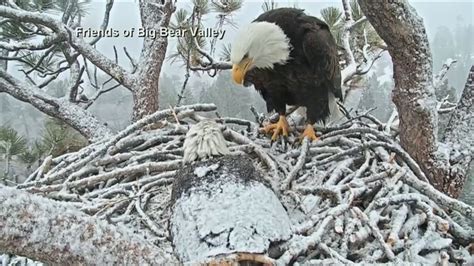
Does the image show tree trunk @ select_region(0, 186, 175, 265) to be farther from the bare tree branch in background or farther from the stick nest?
the bare tree branch in background

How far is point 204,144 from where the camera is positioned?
1.42 metres

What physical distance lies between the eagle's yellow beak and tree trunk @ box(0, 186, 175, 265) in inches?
41.1

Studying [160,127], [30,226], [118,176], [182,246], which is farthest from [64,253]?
[160,127]

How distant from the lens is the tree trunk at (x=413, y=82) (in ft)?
5.08

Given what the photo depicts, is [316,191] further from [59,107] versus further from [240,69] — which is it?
[59,107]

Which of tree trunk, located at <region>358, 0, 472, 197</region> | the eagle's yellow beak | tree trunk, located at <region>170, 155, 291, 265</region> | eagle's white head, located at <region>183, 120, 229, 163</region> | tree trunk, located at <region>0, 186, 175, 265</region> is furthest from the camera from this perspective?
the eagle's yellow beak

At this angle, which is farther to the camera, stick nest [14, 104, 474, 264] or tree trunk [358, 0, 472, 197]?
tree trunk [358, 0, 472, 197]

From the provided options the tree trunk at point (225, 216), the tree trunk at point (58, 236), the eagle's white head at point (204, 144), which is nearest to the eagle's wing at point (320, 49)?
the eagle's white head at point (204, 144)

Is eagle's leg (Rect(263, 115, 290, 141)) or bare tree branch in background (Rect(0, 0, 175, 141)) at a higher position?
bare tree branch in background (Rect(0, 0, 175, 141))

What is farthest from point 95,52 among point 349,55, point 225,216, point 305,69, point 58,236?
point 58,236

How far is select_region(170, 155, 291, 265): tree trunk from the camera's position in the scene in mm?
1016

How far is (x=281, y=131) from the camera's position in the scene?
204cm

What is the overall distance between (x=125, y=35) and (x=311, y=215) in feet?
5.80

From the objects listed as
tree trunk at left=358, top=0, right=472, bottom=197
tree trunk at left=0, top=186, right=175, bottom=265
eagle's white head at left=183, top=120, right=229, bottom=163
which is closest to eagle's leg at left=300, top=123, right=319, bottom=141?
tree trunk at left=358, top=0, right=472, bottom=197
